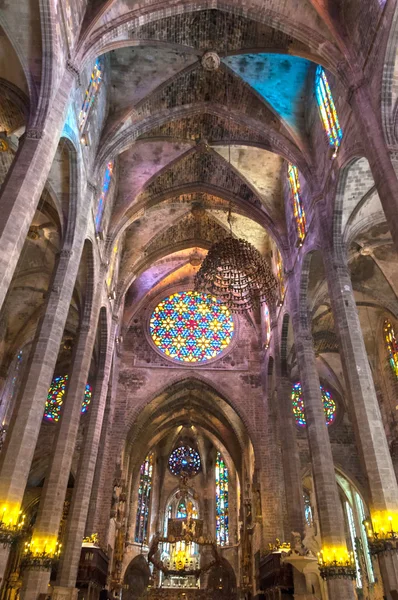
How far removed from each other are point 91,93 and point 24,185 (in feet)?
21.9

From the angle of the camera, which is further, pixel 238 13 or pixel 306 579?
pixel 306 579

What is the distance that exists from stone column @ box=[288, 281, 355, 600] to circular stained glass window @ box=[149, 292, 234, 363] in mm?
10002

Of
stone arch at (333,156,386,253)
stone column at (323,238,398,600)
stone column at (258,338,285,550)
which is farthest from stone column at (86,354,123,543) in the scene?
stone arch at (333,156,386,253)

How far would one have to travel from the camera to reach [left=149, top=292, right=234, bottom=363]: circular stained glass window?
84.7 feet

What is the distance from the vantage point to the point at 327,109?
14250 mm

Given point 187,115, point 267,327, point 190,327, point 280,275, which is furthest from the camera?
point 190,327

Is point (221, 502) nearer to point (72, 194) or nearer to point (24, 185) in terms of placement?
point (72, 194)

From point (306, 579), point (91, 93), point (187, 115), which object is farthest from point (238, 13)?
point (306, 579)

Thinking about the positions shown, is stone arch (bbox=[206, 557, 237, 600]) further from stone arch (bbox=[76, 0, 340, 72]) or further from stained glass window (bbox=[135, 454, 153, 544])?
stone arch (bbox=[76, 0, 340, 72])

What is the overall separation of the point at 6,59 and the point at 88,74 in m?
2.86

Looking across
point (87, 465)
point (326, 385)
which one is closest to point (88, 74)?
point (87, 465)

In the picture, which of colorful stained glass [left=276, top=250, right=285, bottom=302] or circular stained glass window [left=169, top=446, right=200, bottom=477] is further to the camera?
circular stained glass window [left=169, top=446, right=200, bottom=477]

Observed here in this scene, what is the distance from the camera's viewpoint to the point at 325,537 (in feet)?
39.0

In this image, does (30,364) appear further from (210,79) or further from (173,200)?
(173,200)
